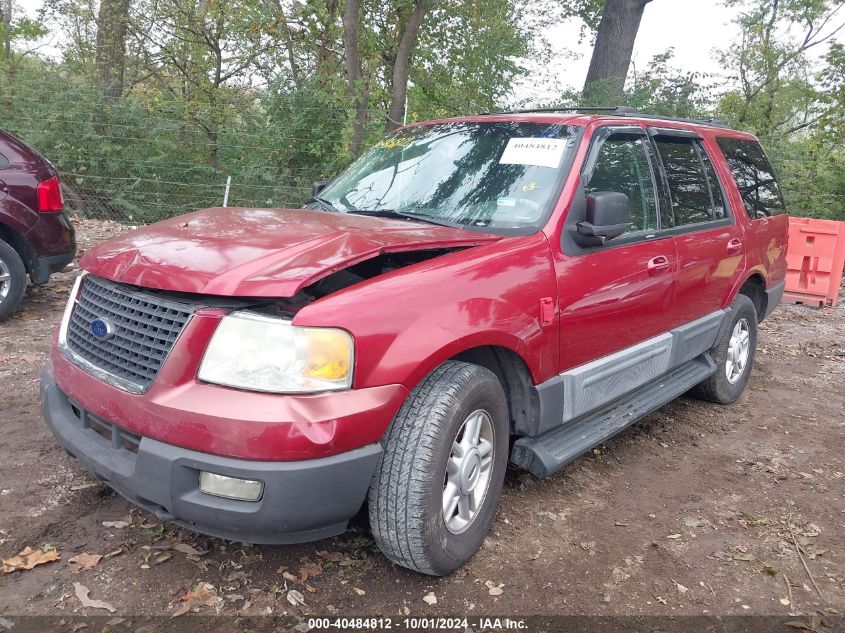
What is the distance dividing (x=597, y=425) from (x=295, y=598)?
181 centimetres

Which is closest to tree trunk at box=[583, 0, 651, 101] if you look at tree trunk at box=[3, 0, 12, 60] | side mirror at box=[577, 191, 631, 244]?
side mirror at box=[577, 191, 631, 244]

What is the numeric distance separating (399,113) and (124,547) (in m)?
10.7

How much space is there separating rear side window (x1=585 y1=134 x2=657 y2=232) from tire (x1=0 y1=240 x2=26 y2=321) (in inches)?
191

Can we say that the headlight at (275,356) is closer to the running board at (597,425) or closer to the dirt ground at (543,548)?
the dirt ground at (543,548)

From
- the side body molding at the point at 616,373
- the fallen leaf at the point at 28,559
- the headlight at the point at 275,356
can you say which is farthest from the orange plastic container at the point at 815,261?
the fallen leaf at the point at 28,559

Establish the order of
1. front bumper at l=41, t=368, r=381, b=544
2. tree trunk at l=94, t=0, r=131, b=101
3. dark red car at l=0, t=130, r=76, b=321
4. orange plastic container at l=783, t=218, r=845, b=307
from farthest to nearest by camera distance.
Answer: tree trunk at l=94, t=0, r=131, b=101
orange plastic container at l=783, t=218, r=845, b=307
dark red car at l=0, t=130, r=76, b=321
front bumper at l=41, t=368, r=381, b=544

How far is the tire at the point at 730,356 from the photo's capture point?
5050mm

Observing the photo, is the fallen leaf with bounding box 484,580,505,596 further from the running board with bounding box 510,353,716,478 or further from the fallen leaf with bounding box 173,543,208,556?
the fallen leaf with bounding box 173,543,208,556

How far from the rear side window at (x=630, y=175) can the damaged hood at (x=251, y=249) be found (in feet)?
2.97

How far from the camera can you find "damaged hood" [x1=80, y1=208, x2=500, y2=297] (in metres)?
2.40

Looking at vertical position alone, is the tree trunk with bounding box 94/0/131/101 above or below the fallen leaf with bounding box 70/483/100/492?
above

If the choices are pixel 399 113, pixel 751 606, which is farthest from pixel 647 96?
pixel 751 606

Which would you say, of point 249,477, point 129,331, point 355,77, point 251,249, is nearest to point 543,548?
point 249,477

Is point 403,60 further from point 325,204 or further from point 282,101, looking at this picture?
point 325,204
